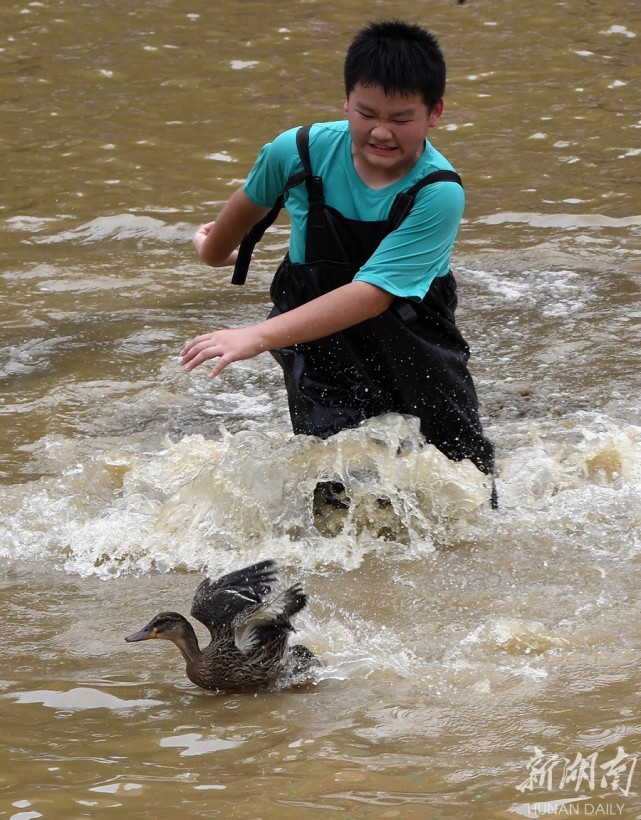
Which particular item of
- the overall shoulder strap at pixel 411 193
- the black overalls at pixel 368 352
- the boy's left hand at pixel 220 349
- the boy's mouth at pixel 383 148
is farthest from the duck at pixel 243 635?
the boy's mouth at pixel 383 148

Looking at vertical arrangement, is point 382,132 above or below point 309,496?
above

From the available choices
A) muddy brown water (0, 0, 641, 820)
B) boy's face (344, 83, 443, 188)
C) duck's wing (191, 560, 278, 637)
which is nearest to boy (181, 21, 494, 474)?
boy's face (344, 83, 443, 188)

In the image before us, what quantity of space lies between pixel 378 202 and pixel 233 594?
1610mm

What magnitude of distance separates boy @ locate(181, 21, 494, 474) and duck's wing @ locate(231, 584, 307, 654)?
0.80 metres

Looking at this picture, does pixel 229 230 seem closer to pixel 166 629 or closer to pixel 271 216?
pixel 271 216

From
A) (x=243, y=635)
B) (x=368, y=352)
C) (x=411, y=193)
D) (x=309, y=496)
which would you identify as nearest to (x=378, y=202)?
(x=411, y=193)

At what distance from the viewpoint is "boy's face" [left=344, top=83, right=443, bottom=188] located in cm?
438

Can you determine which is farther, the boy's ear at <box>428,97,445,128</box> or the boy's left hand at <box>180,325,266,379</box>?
the boy's ear at <box>428,97,445,128</box>

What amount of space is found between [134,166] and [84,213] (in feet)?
3.87

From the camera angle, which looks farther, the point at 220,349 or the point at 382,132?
the point at 382,132

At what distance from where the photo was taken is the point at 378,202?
4.61 metres

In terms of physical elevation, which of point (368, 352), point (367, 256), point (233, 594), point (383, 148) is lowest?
point (233, 594)

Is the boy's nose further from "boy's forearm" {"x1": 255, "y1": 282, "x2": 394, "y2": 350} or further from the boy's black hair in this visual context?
"boy's forearm" {"x1": 255, "y1": 282, "x2": 394, "y2": 350}

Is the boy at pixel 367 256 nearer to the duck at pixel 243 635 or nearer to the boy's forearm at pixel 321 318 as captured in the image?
the boy's forearm at pixel 321 318
